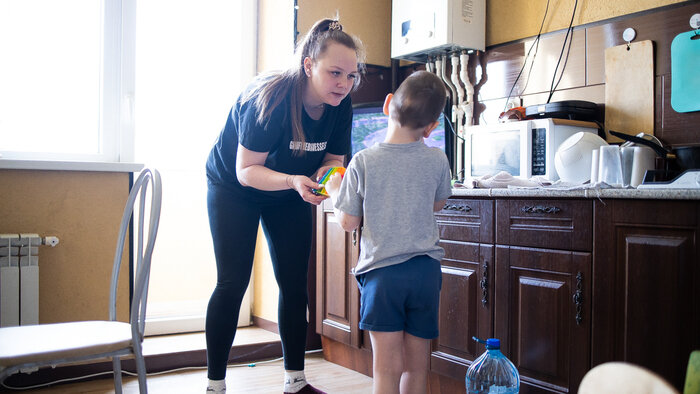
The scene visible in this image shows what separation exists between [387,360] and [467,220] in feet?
2.61

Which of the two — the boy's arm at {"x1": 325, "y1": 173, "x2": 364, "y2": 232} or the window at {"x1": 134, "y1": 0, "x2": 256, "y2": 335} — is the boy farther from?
the window at {"x1": 134, "y1": 0, "x2": 256, "y2": 335}

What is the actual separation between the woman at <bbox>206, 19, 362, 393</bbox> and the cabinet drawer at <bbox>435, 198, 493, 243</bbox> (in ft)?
1.81

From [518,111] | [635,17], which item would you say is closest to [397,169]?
[518,111]

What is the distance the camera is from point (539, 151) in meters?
2.31

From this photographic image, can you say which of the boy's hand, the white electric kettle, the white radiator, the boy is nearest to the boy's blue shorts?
the boy

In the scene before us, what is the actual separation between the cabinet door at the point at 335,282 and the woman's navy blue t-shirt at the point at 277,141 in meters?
0.85

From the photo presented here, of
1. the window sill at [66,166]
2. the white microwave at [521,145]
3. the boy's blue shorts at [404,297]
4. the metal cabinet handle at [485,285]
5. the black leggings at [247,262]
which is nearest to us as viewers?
the boy's blue shorts at [404,297]

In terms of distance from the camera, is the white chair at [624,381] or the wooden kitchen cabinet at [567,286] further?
the wooden kitchen cabinet at [567,286]

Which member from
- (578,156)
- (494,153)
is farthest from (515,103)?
(578,156)

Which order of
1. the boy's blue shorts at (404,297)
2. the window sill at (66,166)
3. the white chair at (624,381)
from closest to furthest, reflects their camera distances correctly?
the white chair at (624,381)
the boy's blue shorts at (404,297)
the window sill at (66,166)

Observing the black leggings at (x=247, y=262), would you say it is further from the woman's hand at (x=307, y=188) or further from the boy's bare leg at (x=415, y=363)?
the boy's bare leg at (x=415, y=363)

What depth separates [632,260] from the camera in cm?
164

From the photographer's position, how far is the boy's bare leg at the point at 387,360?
1526mm

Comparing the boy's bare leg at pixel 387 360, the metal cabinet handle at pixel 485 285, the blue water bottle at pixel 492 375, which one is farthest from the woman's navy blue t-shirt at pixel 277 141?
the blue water bottle at pixel 492 375
